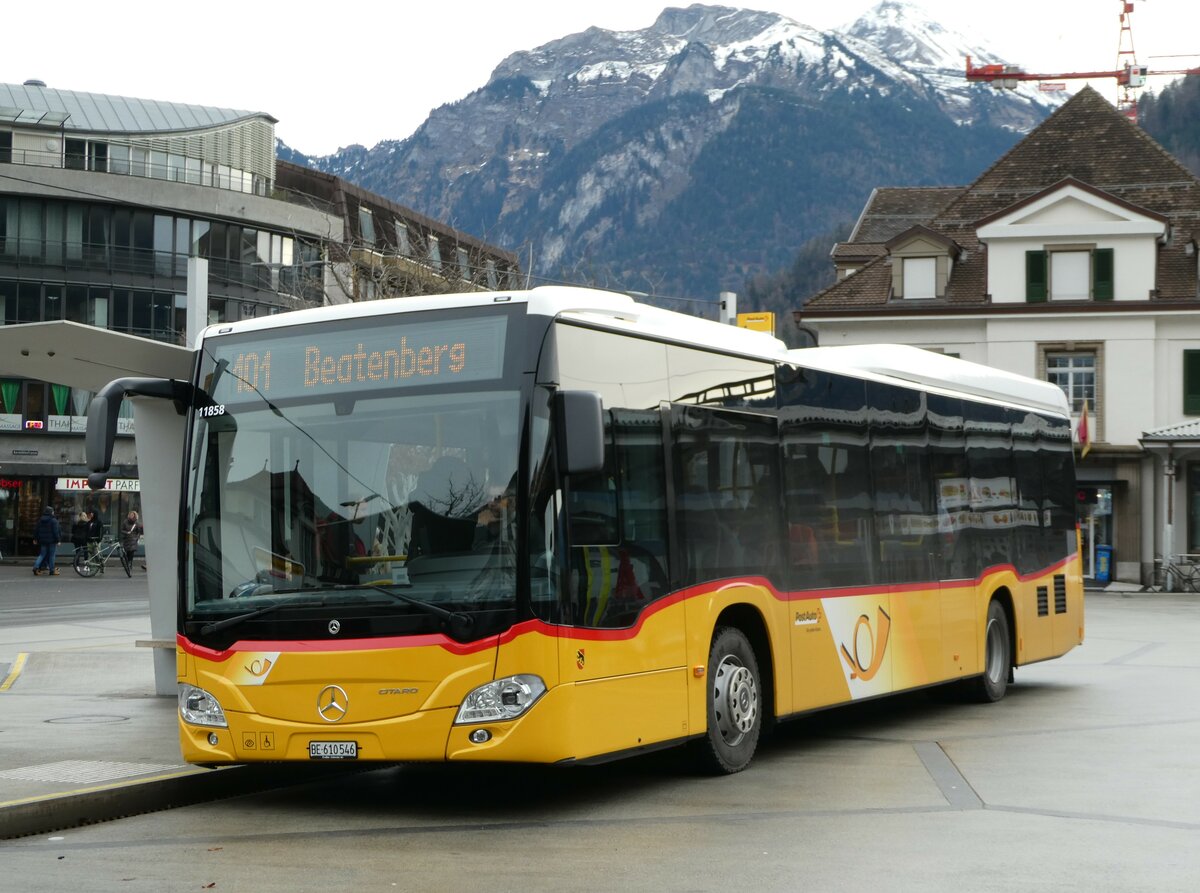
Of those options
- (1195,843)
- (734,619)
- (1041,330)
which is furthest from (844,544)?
(1041,330)

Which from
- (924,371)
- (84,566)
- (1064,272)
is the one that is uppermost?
(1064,272)

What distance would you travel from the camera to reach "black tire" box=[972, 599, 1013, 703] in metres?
15.1

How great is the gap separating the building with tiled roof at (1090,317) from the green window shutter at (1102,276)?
0.03 metres

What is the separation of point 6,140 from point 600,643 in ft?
196

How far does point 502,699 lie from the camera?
27.9 ft

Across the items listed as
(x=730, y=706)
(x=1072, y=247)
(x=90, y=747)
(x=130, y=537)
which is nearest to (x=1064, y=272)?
(x=1072, y=247)

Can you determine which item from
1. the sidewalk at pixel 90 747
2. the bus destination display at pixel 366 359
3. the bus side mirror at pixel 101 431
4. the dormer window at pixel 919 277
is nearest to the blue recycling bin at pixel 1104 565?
the dormer window at pixel 919 277

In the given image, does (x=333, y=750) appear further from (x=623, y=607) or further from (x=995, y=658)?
(x=995, y=658)

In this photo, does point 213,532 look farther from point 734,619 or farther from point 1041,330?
point 1041,330

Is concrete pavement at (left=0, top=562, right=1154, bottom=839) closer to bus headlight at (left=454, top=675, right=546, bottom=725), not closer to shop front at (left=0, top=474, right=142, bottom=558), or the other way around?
bus headlight at (left=454, top=675, right=546, bottom=725)

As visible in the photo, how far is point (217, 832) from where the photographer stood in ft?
27.8

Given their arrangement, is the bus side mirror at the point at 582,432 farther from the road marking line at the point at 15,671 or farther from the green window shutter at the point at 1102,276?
the green window shutter at the point at 1102,276

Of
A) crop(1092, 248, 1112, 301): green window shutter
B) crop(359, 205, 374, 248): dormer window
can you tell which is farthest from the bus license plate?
crop(359, 205, 374, 248): dormer window

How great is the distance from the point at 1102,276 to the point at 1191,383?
371 centimetres
